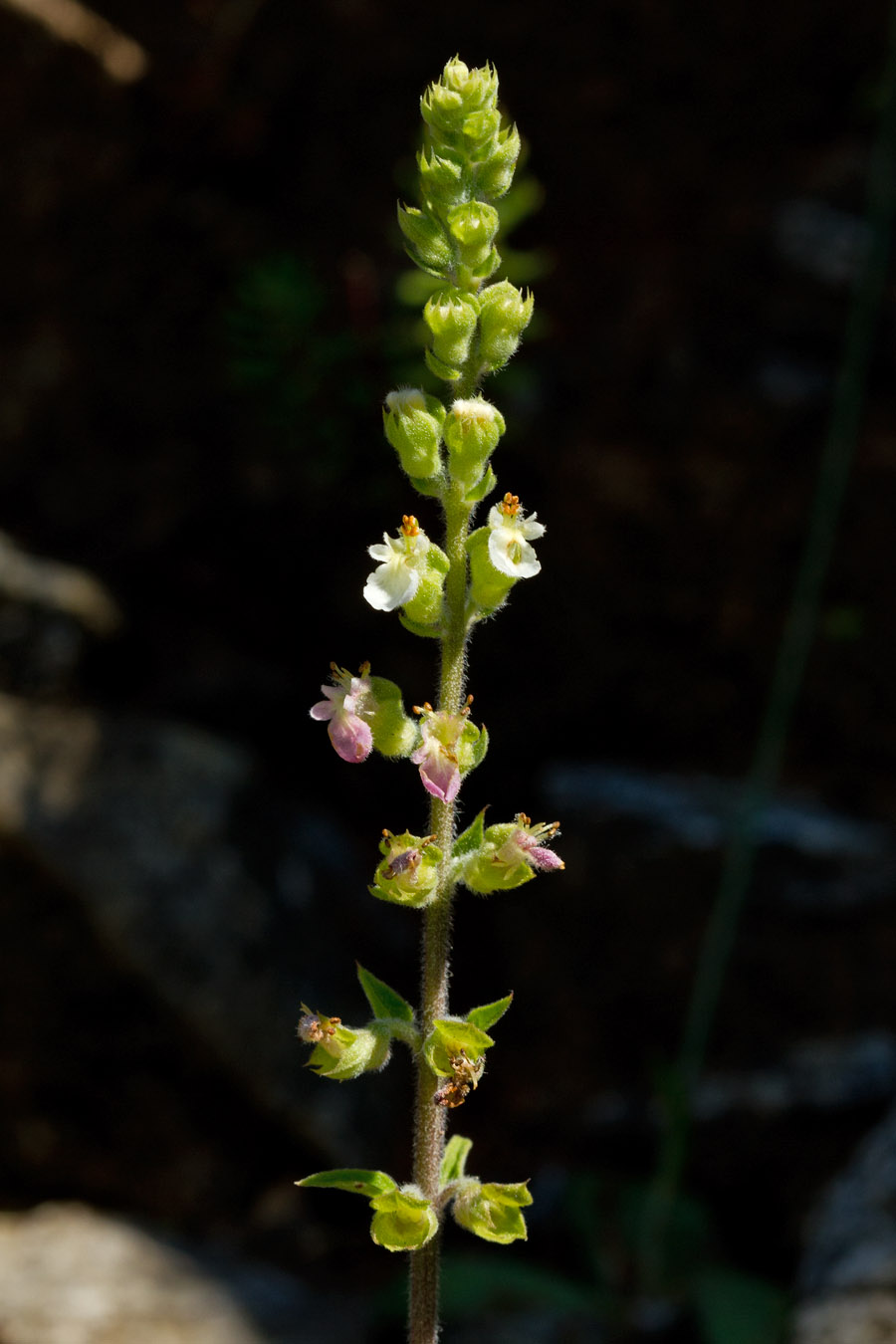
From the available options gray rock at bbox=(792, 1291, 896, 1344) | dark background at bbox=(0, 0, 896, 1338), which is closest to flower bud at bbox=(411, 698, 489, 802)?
gray rock at bbox=(792, 1291, 896, 1344)

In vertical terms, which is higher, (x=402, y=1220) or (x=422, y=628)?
(x=422, y=628)

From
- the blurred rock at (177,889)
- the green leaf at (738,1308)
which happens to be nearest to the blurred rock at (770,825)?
the blurred rock at (177,889)

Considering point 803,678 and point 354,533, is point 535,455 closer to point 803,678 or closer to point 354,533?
point 354,533

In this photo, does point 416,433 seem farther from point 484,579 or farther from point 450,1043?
point 450,1043

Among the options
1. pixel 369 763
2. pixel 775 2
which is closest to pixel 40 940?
pixel 369 763

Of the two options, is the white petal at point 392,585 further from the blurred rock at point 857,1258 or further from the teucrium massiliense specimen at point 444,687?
the blurred rock at point 857,1258

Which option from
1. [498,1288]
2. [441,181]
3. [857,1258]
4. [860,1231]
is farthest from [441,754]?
[498,1288]
